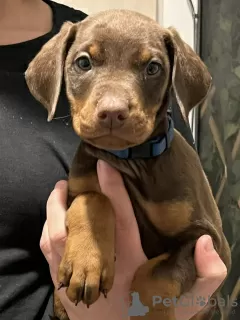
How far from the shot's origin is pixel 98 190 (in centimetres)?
132

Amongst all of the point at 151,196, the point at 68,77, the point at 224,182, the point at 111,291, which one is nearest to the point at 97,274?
the point at 111,291

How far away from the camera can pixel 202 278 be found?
4.17 feet

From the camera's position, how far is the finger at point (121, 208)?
1.25 m

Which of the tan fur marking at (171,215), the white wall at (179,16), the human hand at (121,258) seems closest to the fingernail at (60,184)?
the human hand at (121,258)

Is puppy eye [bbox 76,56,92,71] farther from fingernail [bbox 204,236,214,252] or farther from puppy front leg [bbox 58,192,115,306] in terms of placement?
fingernail [bbox 204,236,214,252]

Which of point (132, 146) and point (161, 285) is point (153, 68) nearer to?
point (132, 146)

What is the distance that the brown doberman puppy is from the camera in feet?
3.70

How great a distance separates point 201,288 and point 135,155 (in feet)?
1.24

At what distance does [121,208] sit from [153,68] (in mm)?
364

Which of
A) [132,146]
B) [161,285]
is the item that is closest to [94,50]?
[132,146]

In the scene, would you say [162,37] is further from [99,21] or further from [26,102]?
[26,102]

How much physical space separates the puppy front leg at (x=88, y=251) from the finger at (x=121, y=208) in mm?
24

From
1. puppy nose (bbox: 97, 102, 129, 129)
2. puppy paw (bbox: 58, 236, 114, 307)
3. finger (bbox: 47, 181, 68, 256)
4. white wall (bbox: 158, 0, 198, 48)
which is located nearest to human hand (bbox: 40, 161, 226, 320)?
finger (bbox: 47, 181, 68, 256)

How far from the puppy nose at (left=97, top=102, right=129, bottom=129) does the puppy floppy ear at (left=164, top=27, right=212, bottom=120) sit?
253 mm
